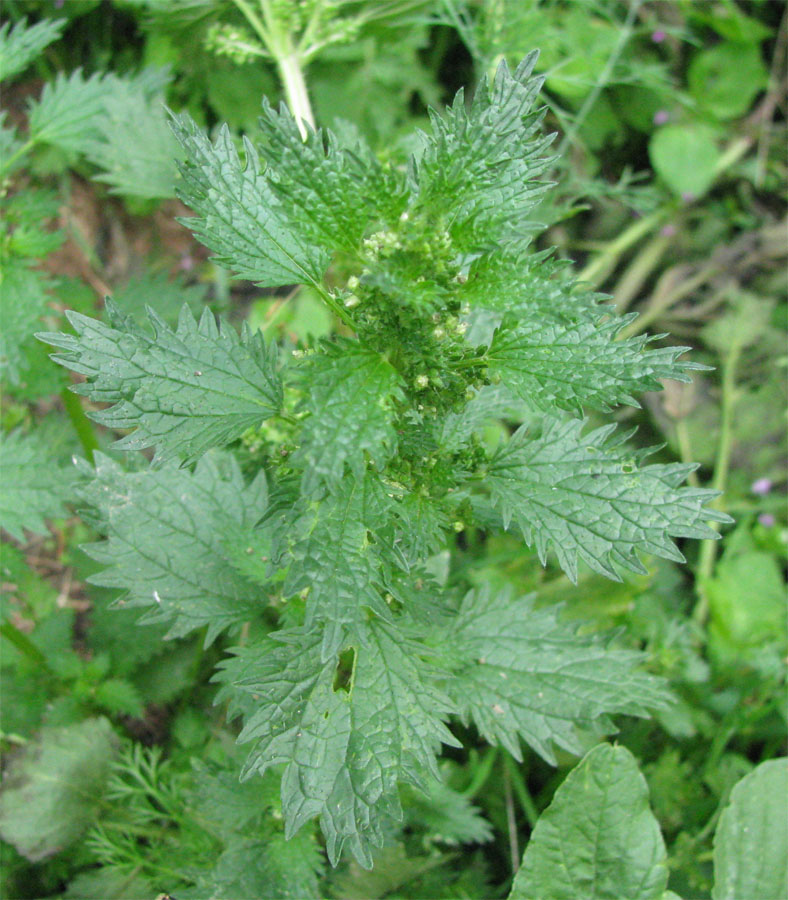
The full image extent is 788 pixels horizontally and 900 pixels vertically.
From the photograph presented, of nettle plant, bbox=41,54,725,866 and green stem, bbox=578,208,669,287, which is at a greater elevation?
nettle plant, bbox=41,54,725,866

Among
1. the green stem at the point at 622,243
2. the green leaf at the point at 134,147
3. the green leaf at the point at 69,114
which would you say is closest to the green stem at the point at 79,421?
the green leaf at the point at 134,147

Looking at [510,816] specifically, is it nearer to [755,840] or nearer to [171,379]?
[755,840]

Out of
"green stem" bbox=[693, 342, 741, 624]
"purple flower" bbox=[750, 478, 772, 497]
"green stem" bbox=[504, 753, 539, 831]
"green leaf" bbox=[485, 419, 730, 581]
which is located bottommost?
"purple flower" bbox=[750, 478, 772, 497]

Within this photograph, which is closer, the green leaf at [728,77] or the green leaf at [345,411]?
the green leaf at [345,411]

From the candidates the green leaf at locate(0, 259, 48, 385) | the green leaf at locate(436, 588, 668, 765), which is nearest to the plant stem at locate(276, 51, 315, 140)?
the green leaf at locate(0, 259, 48, 385)

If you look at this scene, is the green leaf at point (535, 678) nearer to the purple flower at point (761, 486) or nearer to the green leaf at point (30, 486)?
the green leaf at point (30, 486)

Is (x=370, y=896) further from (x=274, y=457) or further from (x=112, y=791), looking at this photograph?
(x=274, y=457)

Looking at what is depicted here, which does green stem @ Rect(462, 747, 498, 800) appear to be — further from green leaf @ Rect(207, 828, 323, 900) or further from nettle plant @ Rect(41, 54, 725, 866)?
nettle plant @ Rect(41, 54, 725, 866)
